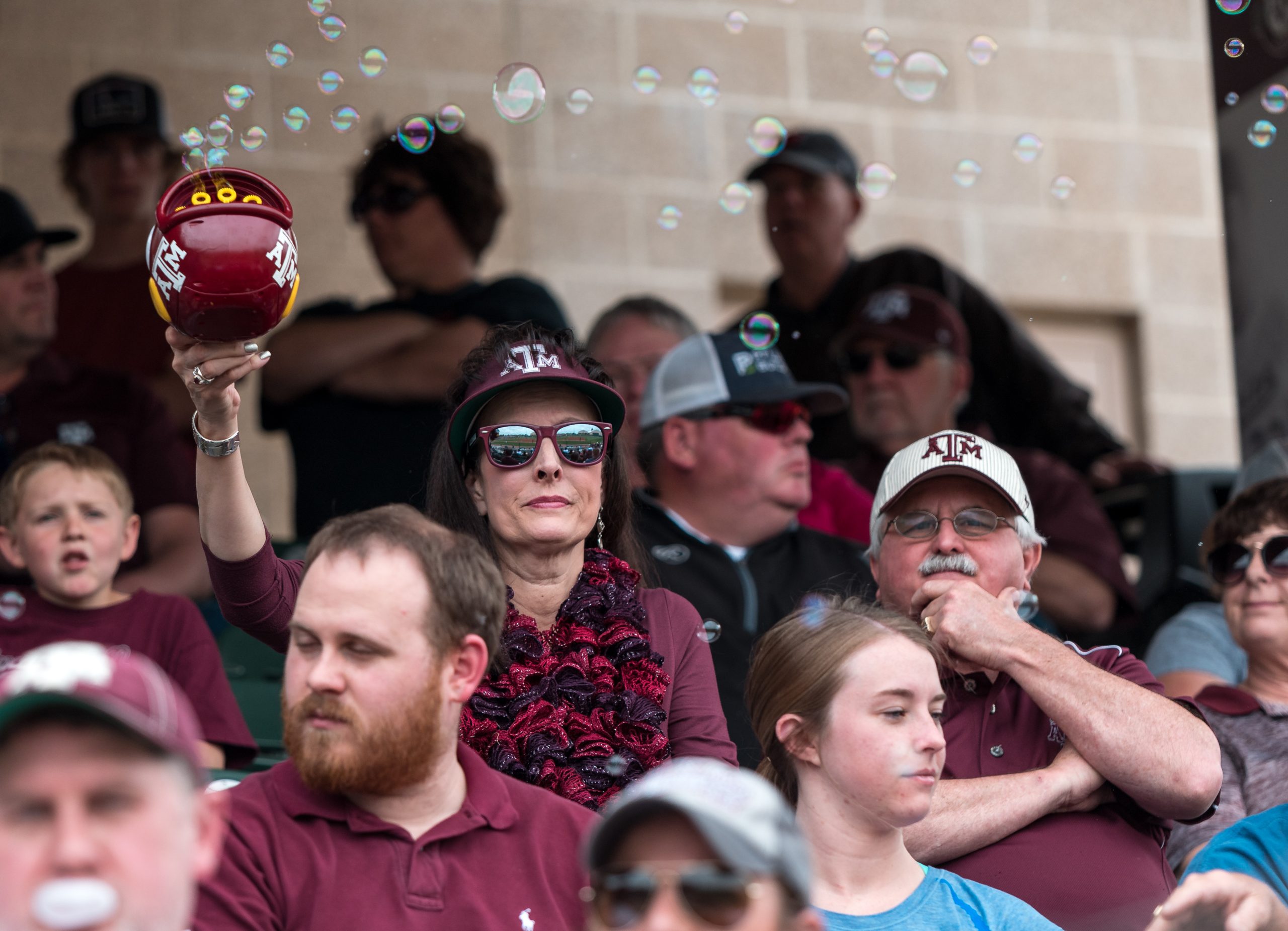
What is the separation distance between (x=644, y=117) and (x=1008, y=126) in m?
1.78

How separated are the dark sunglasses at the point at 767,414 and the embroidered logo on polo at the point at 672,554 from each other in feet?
1.34

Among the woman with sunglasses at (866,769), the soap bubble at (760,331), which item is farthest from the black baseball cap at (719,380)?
the woman with sunglasses at (866,769)

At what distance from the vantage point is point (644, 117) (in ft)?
25.4

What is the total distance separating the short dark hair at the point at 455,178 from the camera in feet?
17.6

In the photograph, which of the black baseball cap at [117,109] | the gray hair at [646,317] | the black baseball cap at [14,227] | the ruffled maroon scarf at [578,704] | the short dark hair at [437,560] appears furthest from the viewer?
the black baseball cap at [117,109]

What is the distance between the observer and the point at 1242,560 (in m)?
3.76

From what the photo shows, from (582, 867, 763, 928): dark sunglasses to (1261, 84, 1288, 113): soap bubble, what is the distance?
3.67m

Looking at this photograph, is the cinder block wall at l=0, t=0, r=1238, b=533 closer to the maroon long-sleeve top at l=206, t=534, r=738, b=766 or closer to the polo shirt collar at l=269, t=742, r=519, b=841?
the maroon long-sleeve top at l=206, t=534, r=738, b=766

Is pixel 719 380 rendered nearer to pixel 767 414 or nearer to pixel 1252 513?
pixel 767 414

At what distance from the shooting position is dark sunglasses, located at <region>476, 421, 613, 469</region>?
304 centimetres

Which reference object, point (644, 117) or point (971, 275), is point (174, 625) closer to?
point (644, 117)

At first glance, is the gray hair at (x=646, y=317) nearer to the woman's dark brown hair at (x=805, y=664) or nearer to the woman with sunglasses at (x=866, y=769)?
the woman's dark brown hair at (x=805, y=664)

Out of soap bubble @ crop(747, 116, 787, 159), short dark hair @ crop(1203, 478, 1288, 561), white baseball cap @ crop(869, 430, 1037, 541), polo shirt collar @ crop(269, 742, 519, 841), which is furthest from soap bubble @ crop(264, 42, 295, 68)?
short dark hair @ crop(1203, 478, 1288, 561)

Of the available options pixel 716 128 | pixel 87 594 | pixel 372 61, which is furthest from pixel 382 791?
pixel 716 128
